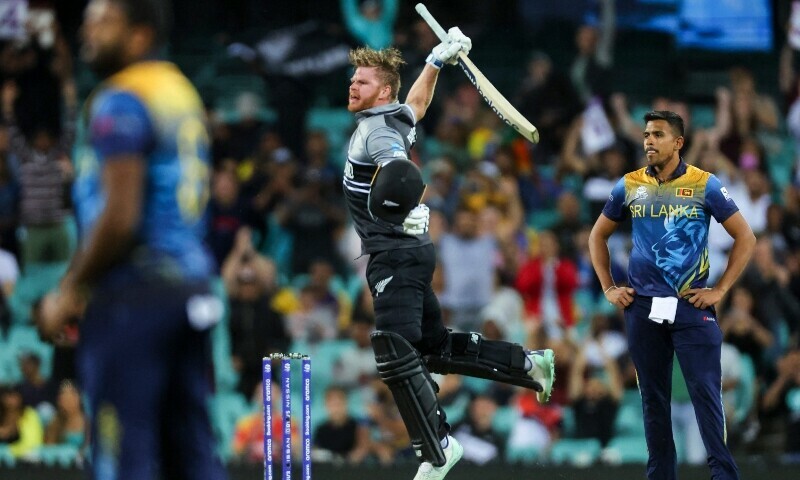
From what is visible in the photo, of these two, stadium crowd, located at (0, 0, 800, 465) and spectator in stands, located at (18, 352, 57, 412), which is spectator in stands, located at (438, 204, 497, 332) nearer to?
stadium crowd, located at (0, 0, 800, 465)

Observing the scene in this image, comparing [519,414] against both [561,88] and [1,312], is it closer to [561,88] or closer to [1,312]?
[561,88]

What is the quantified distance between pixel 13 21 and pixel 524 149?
17.1 ft

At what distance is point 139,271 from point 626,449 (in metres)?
7.24

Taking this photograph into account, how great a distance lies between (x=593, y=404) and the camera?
1055 centimetres

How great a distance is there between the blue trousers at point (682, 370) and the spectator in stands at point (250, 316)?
4.79 metres

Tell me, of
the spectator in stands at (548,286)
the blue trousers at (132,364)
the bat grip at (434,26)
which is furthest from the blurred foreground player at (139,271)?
the spectator in stands at (548,286)

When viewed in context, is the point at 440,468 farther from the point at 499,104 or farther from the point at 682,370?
the point at 499,104

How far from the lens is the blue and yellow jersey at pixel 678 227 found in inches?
263

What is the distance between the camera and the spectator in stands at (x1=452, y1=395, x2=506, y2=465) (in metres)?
10.3

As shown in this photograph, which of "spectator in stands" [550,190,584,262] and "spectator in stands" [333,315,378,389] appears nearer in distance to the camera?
"spectator in stands" [333,315,378,389]

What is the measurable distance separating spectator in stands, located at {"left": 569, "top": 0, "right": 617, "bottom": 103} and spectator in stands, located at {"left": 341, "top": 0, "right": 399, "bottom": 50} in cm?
185

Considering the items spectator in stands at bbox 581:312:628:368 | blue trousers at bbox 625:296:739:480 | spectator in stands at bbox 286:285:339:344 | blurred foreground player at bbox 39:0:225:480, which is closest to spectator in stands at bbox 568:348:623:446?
spectator in stands at bbox 581:312:628:368

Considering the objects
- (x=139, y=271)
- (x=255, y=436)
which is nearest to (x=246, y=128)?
(x=255, y=436)

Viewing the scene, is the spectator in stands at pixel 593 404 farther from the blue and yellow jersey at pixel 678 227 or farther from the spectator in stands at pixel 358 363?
the blue and yellow jersey at pixel 678 227
